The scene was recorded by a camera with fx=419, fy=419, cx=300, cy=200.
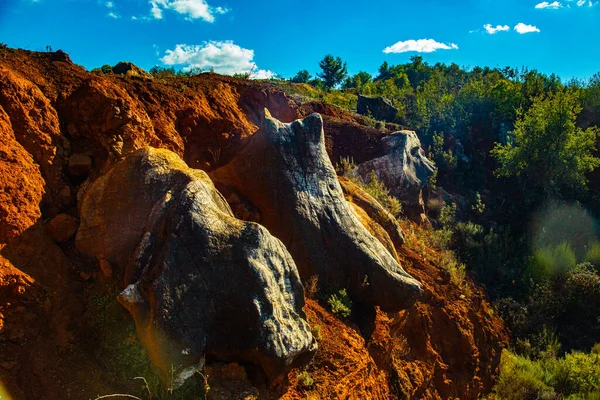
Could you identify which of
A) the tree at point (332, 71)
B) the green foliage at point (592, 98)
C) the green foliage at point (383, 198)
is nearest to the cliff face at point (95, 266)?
the green foliage at point (383, 198)

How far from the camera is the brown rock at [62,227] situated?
505 centimetres

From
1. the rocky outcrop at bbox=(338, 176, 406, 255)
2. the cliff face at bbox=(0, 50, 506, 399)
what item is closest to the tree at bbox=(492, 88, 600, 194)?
the cliff face at bbox=(0, 50, 506, 399)

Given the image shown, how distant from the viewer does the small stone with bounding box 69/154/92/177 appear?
5689 millimetres

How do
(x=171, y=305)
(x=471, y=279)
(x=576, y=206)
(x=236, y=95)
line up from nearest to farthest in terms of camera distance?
(x=171, y=305) → (x=236, y=95) → (x=471, y=279) → (x=576, y=206)

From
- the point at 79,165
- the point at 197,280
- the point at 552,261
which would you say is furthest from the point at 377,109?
the point at 197,280

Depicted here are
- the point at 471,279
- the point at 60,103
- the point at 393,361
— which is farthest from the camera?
the point at 471,279

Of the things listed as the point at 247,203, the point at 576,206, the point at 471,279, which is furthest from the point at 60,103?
the point at 576,206

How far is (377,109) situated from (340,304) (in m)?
16.0

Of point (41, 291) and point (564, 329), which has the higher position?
point (41, 291)

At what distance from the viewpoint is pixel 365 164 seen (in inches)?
524

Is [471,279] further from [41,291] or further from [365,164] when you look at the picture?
[41,291]

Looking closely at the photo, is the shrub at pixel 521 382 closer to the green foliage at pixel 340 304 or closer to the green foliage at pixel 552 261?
the green foliage at pixel 552 261

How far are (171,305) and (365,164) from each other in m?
10.0

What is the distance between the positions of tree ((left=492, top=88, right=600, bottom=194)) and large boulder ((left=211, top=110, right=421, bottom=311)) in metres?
11.0
